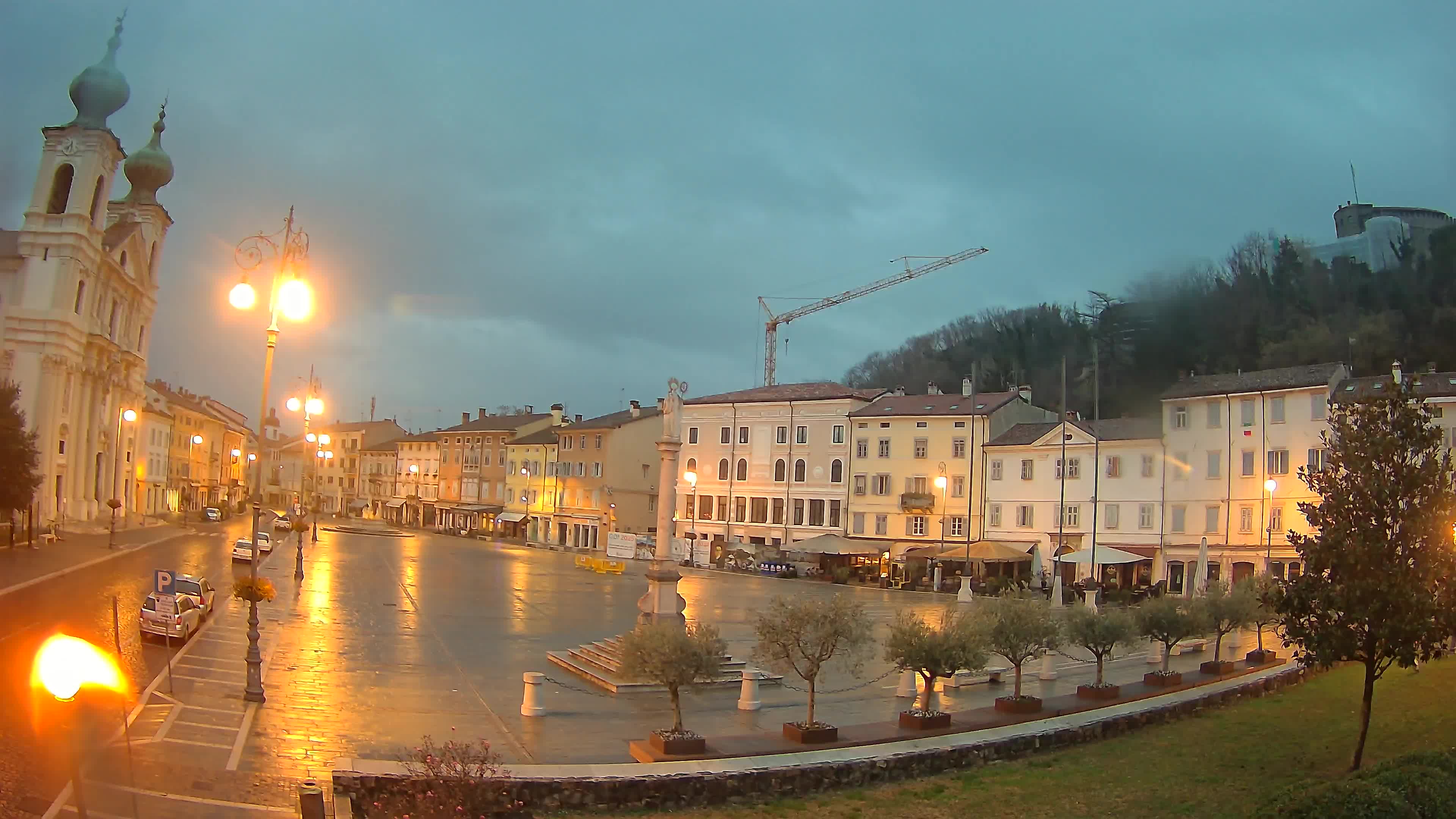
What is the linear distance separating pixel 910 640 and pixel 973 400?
46102 millimetres

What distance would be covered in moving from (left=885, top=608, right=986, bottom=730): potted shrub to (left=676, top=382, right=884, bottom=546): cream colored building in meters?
47.7

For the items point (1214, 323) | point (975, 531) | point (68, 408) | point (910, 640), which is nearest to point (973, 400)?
point (975, 531)

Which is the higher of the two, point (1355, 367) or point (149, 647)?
point (1355, 367)

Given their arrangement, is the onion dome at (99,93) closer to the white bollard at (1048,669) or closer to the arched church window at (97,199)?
the arched church window at (97,199)

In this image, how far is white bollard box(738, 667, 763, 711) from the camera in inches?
764

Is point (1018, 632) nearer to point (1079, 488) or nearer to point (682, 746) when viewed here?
point (682, 746)

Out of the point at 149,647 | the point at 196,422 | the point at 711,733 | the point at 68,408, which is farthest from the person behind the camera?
the point at 196,422

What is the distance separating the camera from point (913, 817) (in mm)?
12305

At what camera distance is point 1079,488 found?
56344mm

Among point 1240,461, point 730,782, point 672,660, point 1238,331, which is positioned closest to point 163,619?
point 672,660

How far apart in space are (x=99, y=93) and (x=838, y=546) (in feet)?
180

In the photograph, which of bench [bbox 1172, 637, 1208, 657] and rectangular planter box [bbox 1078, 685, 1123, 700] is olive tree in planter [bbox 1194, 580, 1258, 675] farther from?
bench [bbox 1172, 637, 1208, 657]

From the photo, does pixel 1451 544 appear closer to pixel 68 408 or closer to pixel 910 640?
pixel 910 640

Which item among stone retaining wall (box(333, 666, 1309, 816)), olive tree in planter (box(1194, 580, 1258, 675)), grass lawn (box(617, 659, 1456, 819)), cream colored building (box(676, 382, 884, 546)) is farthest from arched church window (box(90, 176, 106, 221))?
olive tree in planter (box(1194, 580, 1258, 675))
